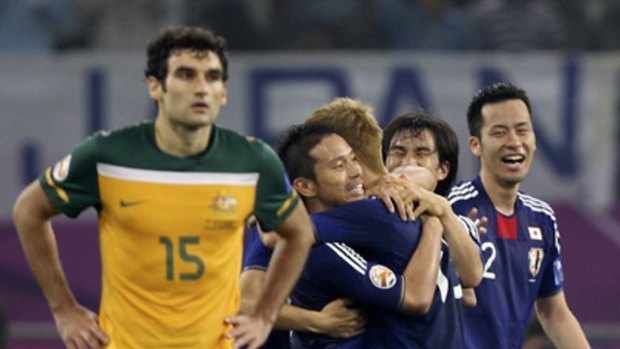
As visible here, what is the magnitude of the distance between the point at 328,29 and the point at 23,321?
3485 mm

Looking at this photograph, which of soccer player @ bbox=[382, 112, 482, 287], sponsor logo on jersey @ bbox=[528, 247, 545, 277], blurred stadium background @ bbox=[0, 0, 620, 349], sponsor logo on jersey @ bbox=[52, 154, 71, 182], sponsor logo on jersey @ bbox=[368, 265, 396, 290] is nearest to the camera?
sponsor logo on jersey @ bbox=[52, 154, 71, 182]

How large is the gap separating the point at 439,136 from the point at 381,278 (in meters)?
1.02

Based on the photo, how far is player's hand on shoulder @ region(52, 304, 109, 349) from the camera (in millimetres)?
5398

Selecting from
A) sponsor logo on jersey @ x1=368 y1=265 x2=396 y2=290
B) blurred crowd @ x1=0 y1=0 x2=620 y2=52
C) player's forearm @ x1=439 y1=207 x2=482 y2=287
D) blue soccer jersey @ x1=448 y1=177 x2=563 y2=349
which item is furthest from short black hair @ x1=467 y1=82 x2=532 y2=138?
blurred crowd @ x1=0 y1=0 x2=620 y2=52

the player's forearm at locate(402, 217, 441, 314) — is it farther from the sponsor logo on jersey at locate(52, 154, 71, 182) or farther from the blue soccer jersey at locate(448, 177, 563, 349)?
the sponsor logo on jersey at locate(52, 154, 71, 182)

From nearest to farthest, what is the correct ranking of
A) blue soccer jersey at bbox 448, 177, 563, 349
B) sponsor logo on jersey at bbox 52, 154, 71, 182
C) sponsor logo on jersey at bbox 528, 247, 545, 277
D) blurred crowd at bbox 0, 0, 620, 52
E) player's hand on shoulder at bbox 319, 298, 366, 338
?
sponsor logo on jersey at bbox 52, 154, 71, 182, player's hand on shoulder at bbox 319, 298, 366, 338, blue soccer jersey at bbox 448, 177, 563, 349, sponsor logo on jersey at bbox 528, 247, 545, 277, blurred crowd at bbox 0, 0, 620, 52

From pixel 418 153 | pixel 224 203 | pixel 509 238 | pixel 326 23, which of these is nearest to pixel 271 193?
pixel 224 203

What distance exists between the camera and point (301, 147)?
6090mm

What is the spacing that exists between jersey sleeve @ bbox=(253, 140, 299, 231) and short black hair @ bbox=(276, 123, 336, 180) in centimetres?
54

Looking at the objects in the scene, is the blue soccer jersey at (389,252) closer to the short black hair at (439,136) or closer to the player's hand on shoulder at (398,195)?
the player's hand on shoulder at (398,195)

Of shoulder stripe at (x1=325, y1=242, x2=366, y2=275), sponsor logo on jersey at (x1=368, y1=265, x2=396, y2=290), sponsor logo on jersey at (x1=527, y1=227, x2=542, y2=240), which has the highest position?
shoulder stripe at (x1=325, y1=242, x2=366, y2=275)

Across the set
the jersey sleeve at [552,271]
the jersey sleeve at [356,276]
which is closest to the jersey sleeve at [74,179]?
the jersey sleeve at [356,276]

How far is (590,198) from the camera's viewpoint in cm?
1191

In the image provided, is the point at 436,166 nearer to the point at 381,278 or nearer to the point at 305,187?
the point at 305,187
